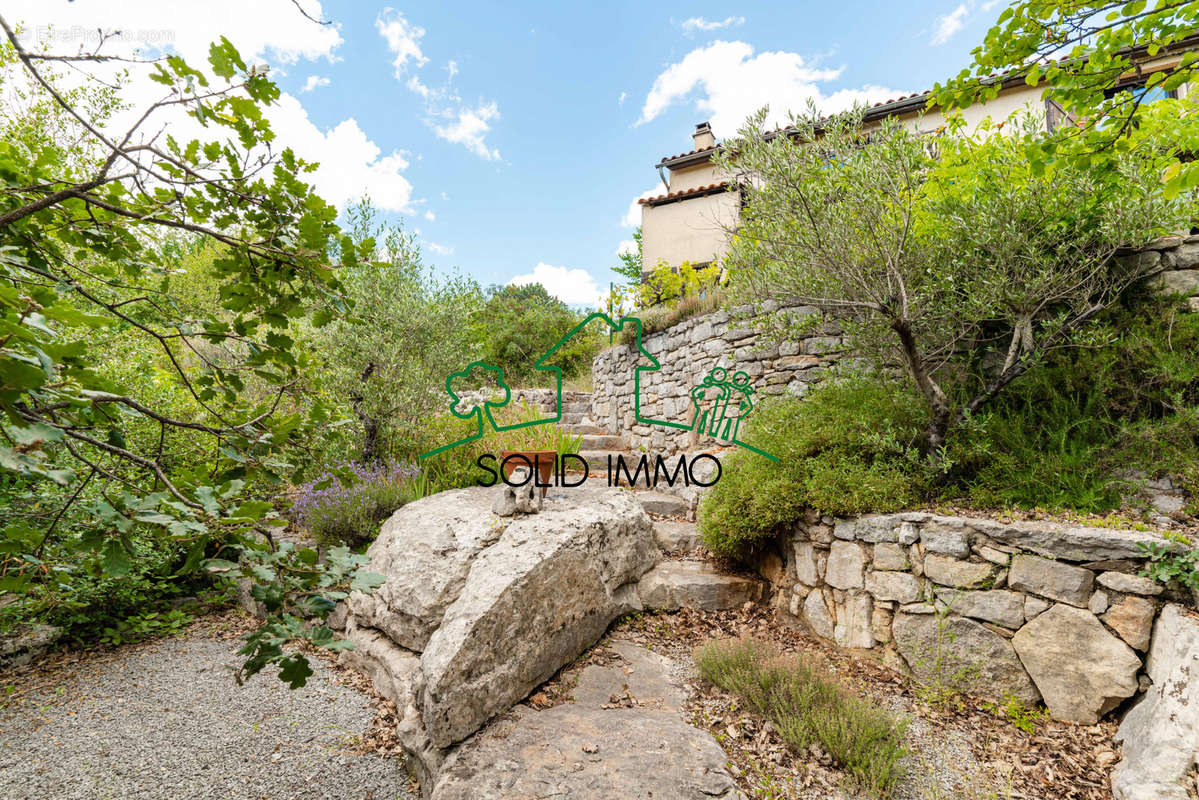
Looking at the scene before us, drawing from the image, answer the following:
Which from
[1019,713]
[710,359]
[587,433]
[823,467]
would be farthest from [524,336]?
[1019,713]

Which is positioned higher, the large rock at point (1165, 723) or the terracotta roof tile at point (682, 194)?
the terracotta roof tile at point (682, 194)

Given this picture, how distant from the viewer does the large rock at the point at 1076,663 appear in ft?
9.15

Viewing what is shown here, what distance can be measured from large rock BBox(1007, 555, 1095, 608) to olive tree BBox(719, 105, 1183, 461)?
0.96m

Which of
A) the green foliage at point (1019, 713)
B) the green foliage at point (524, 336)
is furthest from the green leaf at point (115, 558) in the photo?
the green foliage at point (524, 336)

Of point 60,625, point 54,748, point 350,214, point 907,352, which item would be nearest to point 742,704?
point 907,352

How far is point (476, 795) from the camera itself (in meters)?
2.48

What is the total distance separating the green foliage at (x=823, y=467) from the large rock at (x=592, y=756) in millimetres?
1501

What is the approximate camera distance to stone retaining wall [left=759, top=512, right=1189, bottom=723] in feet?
9.23

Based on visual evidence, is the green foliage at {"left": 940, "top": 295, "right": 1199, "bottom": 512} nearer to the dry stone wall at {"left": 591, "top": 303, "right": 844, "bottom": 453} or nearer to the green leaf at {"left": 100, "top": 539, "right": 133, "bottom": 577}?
the dry stone wall at {"left": 591, "top": 303, "right": 844, "bottom": 453}

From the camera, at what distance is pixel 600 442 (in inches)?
309

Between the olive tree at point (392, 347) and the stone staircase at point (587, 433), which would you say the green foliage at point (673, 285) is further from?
the olive tree at point (392, 347)

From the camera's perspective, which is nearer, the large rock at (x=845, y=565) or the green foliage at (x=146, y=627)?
the large rock at (x=845, y=565)

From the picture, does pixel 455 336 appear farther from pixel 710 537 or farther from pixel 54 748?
pixel 54 748

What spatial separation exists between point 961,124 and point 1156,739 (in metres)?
4.39
